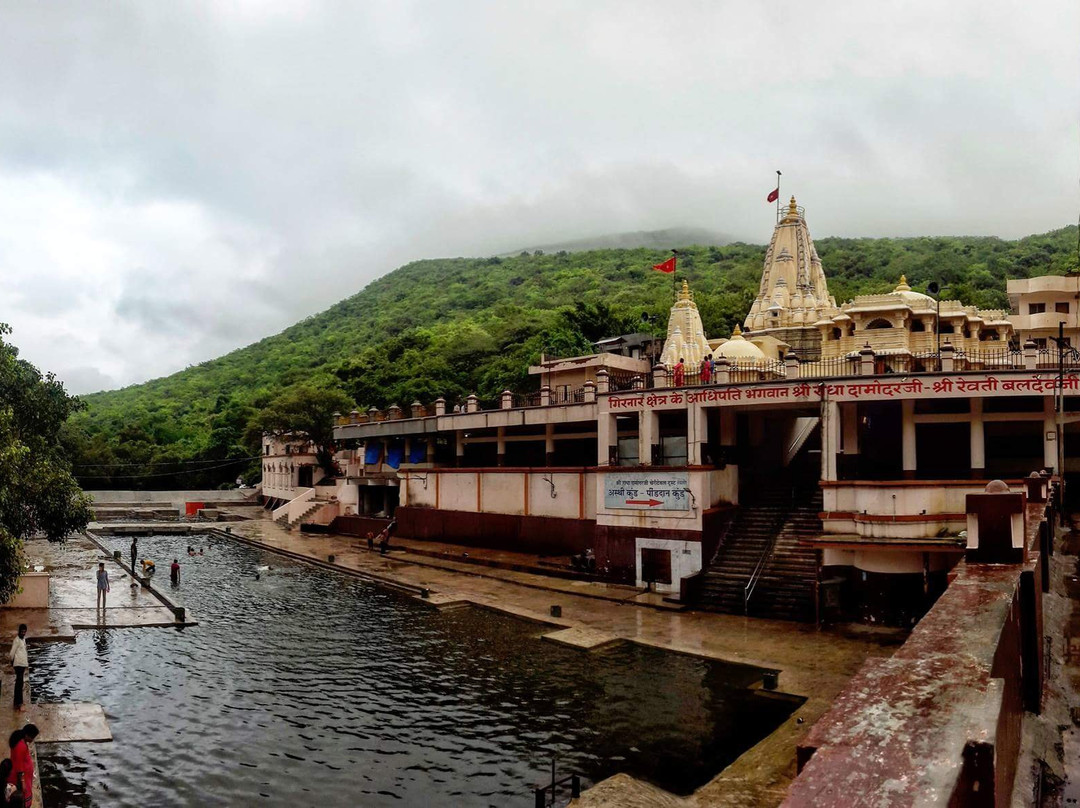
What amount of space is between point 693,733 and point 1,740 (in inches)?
454

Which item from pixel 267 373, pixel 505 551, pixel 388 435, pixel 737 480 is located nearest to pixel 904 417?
pixel 737 480

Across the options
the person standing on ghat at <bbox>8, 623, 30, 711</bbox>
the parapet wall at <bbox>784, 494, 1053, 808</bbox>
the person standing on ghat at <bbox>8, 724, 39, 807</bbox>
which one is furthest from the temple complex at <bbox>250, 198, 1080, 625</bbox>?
the person standing on ghat at <bbox>8, 724, 39, 807</bbox>

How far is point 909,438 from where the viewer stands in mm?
23234

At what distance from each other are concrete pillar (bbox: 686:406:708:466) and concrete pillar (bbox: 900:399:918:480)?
608cm

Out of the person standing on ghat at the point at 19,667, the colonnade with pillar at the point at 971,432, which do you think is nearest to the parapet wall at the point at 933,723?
the colonnade with pillar at the point at 971,432

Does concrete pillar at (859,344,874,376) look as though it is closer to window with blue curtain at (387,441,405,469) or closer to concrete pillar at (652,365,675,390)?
concrete pillar at (652,365,675,390)

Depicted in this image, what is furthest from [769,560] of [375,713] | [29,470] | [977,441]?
[29,470]

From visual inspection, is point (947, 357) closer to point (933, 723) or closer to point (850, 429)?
point (850, 429)

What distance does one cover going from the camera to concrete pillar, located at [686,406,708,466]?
82.2 ft

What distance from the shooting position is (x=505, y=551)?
111 ft

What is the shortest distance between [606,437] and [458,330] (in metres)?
58.1

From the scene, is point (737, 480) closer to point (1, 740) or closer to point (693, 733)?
point (693, 733)

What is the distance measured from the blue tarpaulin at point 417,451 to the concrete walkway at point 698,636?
1098cm

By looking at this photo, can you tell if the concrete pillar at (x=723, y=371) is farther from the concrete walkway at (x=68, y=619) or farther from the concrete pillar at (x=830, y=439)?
the concrete walkway at (x=68, y=619)
